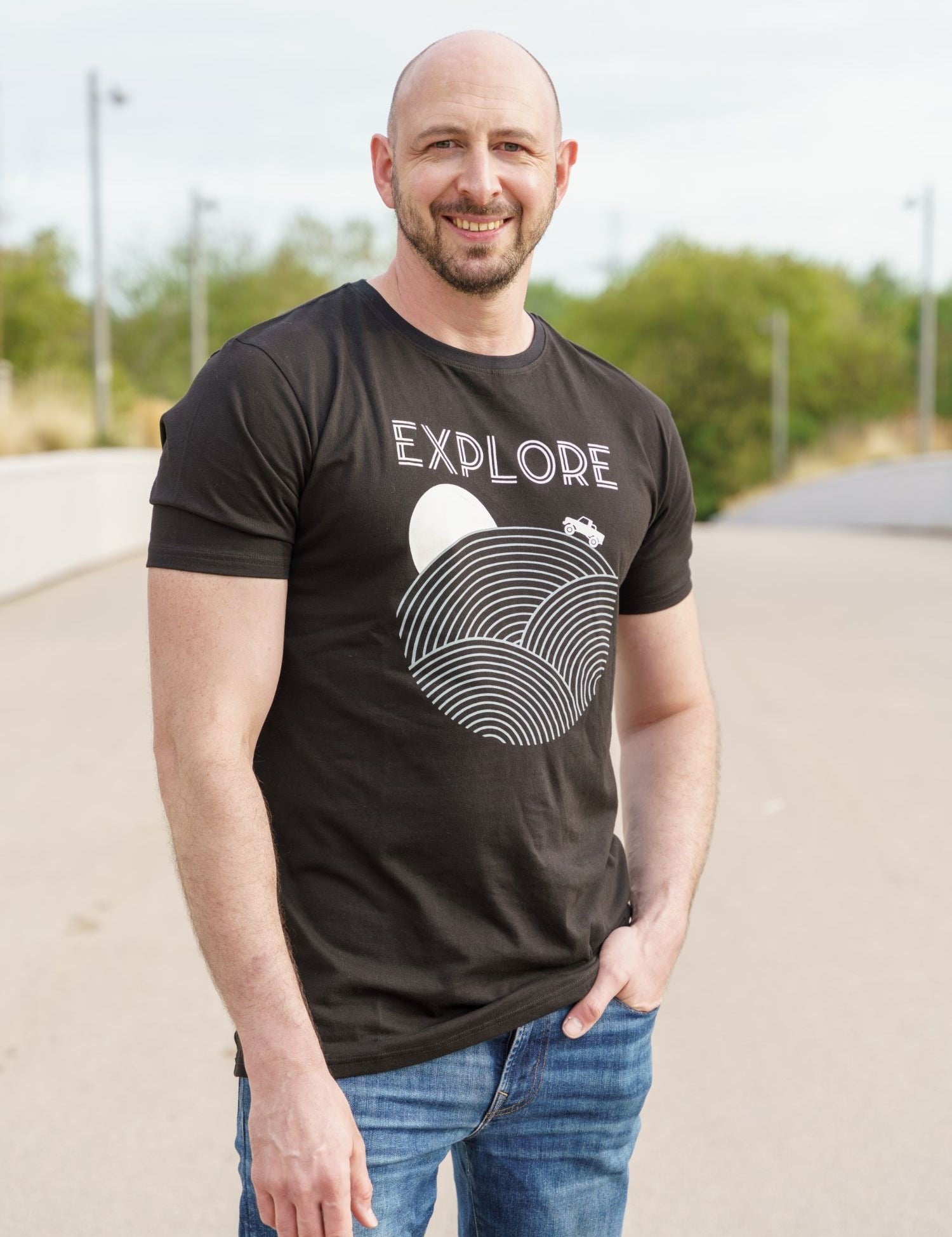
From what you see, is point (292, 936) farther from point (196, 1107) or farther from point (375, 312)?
point (196, 1107)

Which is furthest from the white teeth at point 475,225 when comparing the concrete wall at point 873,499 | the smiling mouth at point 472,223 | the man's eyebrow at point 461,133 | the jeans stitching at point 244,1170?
the concrete wall at point 873,499

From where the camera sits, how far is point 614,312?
205 ft

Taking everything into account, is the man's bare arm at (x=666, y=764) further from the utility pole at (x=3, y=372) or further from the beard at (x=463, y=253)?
the utility pole at (x=3, y=372)

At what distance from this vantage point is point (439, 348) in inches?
74.4

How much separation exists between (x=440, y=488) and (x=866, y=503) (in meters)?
29.4

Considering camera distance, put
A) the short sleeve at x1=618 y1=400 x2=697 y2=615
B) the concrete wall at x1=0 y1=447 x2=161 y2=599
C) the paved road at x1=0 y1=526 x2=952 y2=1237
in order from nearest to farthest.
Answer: the short sleeve at x1=618 y1=400 x2=697 y2=615 → the paved road at x1=0 y1=526 x2=952 y2=1237 → the concrete wall at x1=0 y1=447 x2=161 y2=599

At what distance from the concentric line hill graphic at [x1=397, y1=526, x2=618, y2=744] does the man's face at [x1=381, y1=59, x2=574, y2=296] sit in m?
0.36

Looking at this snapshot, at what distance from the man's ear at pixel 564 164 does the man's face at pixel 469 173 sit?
95 mm

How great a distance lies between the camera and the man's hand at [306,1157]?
5.40 ft

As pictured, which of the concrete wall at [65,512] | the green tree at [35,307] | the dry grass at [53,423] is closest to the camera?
the concrete wall at [65,512]

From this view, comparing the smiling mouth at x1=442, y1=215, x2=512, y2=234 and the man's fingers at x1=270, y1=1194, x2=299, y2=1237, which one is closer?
the man's fingers at x1=270, y1=1194, x2=299, y2=1237

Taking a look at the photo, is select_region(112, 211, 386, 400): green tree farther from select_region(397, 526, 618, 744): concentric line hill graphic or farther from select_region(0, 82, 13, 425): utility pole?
select_region(397, 526, 618, 744): concentric line hill graphic

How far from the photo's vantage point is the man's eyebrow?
6.20ft

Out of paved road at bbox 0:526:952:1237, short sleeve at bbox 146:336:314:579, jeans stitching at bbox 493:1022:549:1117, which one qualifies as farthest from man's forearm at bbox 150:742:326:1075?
paved road at bbox 0:526:952:1237
